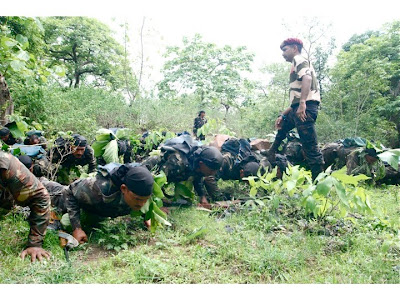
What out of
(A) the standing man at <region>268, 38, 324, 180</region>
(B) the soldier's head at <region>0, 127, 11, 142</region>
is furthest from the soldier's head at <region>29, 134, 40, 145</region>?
(A) the standing man at <region>268, 38, 324, 180</region>

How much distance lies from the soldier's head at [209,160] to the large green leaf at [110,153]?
Answer: 47.2 inches

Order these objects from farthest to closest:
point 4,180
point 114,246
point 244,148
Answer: point 244,148
point 114,246
point 4,180

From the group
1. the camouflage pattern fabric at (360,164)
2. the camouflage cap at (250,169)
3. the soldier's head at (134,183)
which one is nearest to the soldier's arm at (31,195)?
the soldier's head at (134,183)

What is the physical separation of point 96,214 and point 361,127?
992 cm

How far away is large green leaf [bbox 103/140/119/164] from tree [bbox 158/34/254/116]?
10782mm

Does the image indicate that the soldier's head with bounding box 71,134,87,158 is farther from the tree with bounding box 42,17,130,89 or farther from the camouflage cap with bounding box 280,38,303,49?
the tree with bounding box 42,17,130,89

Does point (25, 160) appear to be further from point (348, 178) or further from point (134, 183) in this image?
point (348, 178)

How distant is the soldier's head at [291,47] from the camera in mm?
4445

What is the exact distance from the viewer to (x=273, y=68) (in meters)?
15.8

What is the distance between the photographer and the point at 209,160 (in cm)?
373

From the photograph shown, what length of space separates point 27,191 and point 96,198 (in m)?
0.64

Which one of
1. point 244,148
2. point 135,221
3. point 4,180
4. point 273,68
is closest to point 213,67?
point 273,68

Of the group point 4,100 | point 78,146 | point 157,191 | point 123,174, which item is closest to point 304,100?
point 157,191

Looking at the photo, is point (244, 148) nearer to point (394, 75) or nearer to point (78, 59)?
point (394, 75)
